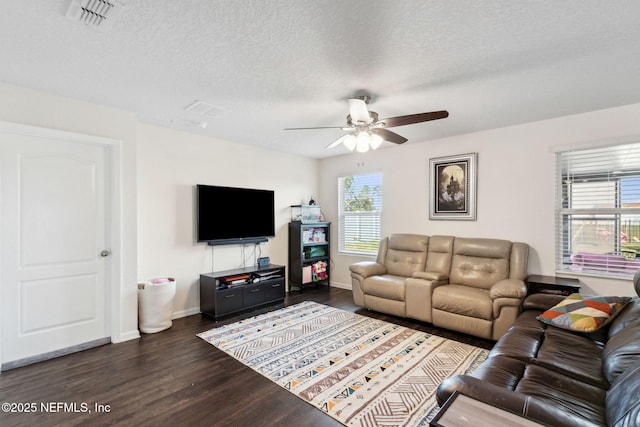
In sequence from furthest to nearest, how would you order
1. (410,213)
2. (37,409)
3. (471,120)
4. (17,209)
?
1. (410,213)
2. (471,120)
3. (17,209)
4. (37,409)

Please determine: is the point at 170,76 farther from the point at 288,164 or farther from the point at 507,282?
the point at 507,282

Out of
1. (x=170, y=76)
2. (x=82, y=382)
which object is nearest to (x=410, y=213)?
(x=170, y=76)

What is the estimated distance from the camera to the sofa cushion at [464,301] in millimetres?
3129

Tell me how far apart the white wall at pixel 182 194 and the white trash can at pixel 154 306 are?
34 cm

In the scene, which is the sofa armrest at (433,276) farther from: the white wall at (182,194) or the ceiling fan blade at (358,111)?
the white wall at (182,194)

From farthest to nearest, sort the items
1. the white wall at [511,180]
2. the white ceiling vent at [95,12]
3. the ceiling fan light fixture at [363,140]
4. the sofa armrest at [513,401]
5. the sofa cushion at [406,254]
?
the sofa cushion at [406,254] → the white wall at [511,180] → the ceiling fan light fixture at [363,140] → the white ceiling vent at [95,12] → the sofa armrest at [513,401]

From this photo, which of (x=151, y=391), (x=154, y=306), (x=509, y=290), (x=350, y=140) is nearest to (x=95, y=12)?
(x=350, y=140)

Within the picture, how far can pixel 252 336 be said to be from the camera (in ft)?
10.7

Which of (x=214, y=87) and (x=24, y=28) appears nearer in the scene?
(x=24, y=28)

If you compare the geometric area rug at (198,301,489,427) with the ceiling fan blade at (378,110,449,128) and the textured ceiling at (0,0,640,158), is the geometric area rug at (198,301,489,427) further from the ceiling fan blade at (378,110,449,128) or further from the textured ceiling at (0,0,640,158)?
the textured ceiling at (0,0,640,158)

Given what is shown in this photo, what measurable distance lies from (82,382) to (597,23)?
4.38 meters

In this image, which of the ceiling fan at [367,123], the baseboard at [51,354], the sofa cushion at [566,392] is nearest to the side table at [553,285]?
the sofa cushion at [566,392]

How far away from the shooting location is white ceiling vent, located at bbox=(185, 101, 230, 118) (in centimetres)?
307

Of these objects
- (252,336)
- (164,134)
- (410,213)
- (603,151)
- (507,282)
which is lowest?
(252,336)
